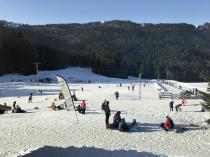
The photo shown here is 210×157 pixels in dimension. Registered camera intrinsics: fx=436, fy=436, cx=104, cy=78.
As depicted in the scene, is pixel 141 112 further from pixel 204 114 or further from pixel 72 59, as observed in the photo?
pixel 72 59

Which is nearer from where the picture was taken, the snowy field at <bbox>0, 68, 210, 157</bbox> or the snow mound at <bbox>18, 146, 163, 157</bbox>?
the snow mound at <bbox>18, 146, 163, 157</bbox>

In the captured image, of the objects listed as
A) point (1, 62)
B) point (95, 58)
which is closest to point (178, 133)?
point (1, 62)

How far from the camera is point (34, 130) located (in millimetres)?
25266

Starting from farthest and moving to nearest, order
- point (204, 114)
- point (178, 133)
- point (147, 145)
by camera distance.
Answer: point (204, 114), point (178, 133), point (147, 145)

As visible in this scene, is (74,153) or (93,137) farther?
(93,137)

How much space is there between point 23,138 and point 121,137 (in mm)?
5213

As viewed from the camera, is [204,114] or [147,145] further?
[204,114]

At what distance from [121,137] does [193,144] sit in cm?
382

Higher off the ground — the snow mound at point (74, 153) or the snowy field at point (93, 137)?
the snow mound at point (74, 153)

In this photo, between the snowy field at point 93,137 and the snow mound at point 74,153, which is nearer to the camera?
the snow mound at point 74,153

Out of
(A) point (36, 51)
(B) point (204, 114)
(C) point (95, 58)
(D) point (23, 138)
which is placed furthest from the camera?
(C) point (95, 58)

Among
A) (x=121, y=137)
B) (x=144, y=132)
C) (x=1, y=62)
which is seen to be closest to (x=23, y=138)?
(x=121, y=137)

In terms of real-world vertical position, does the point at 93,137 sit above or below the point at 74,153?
below

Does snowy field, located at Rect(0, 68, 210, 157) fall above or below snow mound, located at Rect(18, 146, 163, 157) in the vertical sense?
below
